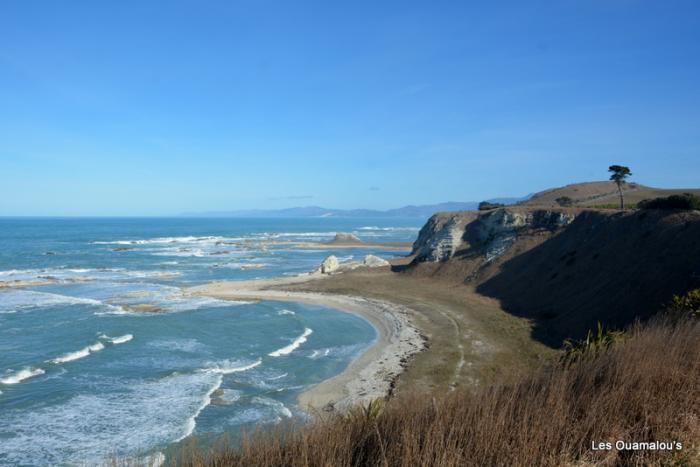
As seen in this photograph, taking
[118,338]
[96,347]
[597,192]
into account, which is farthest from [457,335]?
[597,192]

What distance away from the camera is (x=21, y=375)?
814 inches

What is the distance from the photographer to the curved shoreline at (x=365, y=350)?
1840cm

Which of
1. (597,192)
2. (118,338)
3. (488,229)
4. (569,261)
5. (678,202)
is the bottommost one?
(118,338)

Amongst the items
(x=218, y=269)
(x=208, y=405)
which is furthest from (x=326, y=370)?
(x=218, y=269)

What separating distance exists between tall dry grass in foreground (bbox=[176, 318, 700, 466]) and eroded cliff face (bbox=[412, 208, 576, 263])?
39527 millimetres

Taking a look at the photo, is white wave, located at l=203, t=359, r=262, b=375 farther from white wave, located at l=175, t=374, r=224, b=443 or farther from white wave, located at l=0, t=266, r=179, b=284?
white wave, located at l=0, t=266, r=179, b=284

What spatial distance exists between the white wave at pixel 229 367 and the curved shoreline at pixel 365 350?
430 cm

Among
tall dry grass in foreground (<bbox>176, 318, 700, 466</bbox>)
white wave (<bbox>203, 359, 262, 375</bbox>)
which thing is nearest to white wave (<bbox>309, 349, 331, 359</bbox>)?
white wave (<bbox>203, 359, 262, 375</bbox>)

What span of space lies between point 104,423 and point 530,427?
51.0ft

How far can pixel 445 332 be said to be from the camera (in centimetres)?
2761

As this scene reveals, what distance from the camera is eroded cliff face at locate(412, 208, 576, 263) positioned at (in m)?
44.8

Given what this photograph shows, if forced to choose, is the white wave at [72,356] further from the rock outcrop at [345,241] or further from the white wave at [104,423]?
the rock outcrop at [345,241]

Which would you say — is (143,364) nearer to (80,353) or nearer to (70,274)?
(80,353)

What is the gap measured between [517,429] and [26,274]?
6459 centimetres
